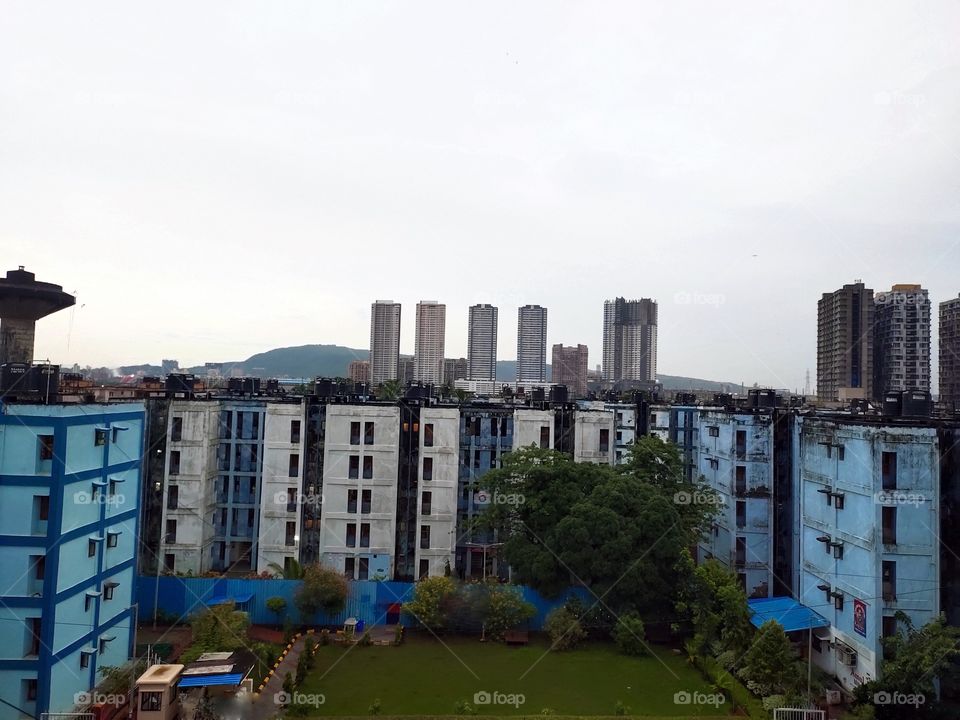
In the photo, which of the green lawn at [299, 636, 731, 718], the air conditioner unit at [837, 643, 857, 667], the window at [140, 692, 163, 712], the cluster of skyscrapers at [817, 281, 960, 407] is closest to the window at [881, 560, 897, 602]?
the air conditioner unit at [837, 643, 857, 667]

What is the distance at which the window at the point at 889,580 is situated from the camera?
73.3 ft

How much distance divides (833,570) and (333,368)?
18196 cm

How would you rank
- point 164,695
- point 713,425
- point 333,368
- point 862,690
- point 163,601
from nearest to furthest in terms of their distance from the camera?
1. point 164,695
2. point 862,690
3. point 163,601
4. point 713,425
5. point 333,368

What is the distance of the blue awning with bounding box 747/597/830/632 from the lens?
83.0ft

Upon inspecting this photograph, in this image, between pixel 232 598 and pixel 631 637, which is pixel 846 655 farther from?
pixel 232 598

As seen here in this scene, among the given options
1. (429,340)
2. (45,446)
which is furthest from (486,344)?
(45,446)

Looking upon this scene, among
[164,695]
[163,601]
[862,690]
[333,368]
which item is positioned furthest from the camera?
[333,368]

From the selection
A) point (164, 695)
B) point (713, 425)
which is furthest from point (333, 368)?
point (164, 695)

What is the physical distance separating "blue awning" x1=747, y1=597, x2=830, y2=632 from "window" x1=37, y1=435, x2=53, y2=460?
2655 cm

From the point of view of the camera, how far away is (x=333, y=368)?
197125 mm

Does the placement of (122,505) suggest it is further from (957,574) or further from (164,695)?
(957,574)

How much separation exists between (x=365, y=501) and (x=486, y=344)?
8688cm

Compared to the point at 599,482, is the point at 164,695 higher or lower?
lower

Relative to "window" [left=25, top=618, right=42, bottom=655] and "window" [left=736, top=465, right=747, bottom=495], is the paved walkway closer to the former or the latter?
"window" [left=25, top=618, right=42, bottom=655]
